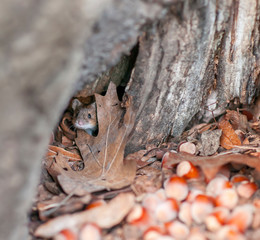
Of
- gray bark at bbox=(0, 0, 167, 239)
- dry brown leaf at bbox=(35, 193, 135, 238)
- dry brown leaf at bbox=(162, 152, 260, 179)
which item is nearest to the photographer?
gray bark at bbox=(0, 0, 167, 239)

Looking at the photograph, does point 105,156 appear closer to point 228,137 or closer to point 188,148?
point 188,148

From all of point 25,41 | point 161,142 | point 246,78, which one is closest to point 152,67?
point 161,142

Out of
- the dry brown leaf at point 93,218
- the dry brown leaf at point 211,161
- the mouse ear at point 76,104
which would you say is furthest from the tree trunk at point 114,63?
the mouse ear at point 76,104

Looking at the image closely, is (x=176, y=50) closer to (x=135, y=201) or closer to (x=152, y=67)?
(x=152, y=67)

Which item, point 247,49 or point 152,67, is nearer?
point 152,67

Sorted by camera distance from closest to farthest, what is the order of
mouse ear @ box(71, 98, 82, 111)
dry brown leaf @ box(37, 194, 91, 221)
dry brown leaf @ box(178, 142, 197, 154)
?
1. dry brown leaf @ box(37, 194, 91, 221)
2. dry brown leaf @ box(178, 142, 197, 154)
3. mouse ear @ box(71, 98, 82, 111)

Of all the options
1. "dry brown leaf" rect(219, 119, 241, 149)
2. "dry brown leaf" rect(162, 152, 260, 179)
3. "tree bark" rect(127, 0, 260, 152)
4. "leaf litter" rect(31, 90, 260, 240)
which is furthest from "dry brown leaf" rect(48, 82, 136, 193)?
"dry brown leaf" rect(219, 119, 241, 149)

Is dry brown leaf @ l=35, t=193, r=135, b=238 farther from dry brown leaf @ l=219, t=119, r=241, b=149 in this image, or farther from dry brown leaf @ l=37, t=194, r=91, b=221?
dry brown leaf @ l=219, t=119, r=241, b=149
